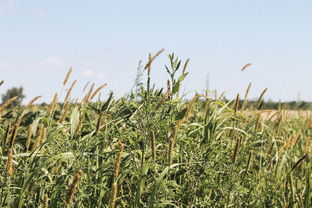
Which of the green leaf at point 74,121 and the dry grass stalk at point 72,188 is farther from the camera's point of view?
the green leaf at point 74,121

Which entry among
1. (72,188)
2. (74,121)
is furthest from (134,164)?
(72,188)

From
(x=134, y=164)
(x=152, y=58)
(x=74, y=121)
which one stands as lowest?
(x=134, y=164)

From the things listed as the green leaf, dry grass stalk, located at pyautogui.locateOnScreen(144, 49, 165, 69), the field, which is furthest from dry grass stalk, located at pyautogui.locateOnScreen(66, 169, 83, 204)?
dry grass stalk, located at pyautogui.locateOnScreen(144, 49, 165, 69)

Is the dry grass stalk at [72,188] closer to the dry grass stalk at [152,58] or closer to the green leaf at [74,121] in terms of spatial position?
the green leaf at [74,121]

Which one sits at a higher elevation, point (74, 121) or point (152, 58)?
point (152, 58)

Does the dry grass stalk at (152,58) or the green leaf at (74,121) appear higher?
the dry grass stalk at (152,58)

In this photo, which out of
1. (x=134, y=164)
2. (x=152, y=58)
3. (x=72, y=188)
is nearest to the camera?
(x=72, y=188)

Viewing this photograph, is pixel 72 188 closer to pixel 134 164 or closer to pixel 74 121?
pixel 134 164

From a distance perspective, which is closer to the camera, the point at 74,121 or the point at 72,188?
the point at 72,188

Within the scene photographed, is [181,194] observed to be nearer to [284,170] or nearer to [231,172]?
[231,172]

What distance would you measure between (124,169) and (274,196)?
119 cm

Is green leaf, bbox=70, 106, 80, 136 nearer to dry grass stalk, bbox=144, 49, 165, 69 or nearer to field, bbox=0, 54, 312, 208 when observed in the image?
field, bbox=0, 54, 312, 208

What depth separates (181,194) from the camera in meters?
2.37

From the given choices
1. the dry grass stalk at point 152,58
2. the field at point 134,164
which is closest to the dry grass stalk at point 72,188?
the field at point 134,164
